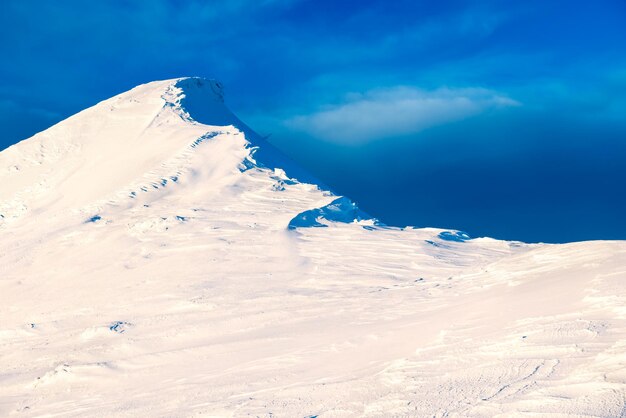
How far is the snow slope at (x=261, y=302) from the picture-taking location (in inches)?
483

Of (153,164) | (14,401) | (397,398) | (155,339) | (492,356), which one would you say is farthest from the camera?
(153,164)

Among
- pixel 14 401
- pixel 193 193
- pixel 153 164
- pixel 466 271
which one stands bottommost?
pixel 14 401

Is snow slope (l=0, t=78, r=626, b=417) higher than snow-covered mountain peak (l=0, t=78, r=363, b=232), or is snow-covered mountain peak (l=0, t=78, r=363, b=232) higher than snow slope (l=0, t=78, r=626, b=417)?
snow-covered mountain peak (l=0, t=78, r=363, b=232)

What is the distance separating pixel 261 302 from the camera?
21828mm

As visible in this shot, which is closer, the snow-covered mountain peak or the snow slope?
the snow slope

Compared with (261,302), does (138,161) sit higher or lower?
higher

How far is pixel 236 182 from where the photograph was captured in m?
35.7

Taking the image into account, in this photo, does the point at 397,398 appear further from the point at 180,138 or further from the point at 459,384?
the point at 180,138

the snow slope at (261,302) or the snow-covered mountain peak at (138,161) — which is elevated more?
the snow-covered mountain peak at (138,161)

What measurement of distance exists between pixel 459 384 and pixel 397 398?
1.19 meters

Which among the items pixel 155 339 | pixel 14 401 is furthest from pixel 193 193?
pixel 14 401

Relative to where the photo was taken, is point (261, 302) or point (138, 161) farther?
point (138, 161)

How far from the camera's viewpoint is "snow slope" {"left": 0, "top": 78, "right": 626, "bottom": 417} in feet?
40.2

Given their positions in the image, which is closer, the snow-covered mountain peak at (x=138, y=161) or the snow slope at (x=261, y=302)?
the snow slope at (x=261, y=302)
